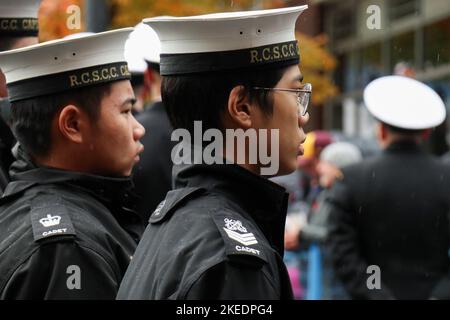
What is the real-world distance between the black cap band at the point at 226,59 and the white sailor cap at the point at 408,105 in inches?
125

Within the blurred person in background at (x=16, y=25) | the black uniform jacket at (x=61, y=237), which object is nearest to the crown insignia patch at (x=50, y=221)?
the black uniform jacket at (x=61, y=237)

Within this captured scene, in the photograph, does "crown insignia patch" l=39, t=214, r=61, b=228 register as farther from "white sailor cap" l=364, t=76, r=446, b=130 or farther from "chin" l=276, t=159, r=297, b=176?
"white sailor cap" l=364, t=76, r=446, b=130

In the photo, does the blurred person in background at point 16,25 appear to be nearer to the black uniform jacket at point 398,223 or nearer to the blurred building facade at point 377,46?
the black uniform jacket at point 398,223

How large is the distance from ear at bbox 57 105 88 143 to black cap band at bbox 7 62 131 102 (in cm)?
8

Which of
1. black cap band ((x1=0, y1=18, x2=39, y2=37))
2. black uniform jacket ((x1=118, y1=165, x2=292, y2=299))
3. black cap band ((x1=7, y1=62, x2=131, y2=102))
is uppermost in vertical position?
black cap band ((x1=0, y1=18, x2=39, y2=37))

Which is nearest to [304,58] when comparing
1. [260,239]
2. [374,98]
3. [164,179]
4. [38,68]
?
[374,98]

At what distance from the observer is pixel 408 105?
243 inches

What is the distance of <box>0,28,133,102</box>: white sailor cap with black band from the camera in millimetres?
3689

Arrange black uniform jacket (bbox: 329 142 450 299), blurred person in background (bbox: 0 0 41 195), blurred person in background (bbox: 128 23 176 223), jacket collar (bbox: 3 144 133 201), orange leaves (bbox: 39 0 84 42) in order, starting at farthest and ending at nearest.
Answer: orange leaves (bbox: 39 0 84 42) < black uniform jacket (bbox: 329 142 450 299) < blurred person in background (bbox: 128 23 176 223) < blurred person in background (bbox: 0 0 41 195) < jacket collar (bbox: 3 144 133 201)

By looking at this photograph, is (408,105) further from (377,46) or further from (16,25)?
(377,46)

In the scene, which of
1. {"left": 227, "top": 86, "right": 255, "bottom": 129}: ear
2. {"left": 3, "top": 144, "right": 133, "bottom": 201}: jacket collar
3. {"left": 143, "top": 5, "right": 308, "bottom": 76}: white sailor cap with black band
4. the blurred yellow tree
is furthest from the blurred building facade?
{"left": 227, "top": 86, "right": 255, "bottom": 129}: ear

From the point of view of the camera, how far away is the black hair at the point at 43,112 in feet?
12.1

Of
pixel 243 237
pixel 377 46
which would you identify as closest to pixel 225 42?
pixel 243 237

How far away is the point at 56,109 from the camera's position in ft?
12.1
